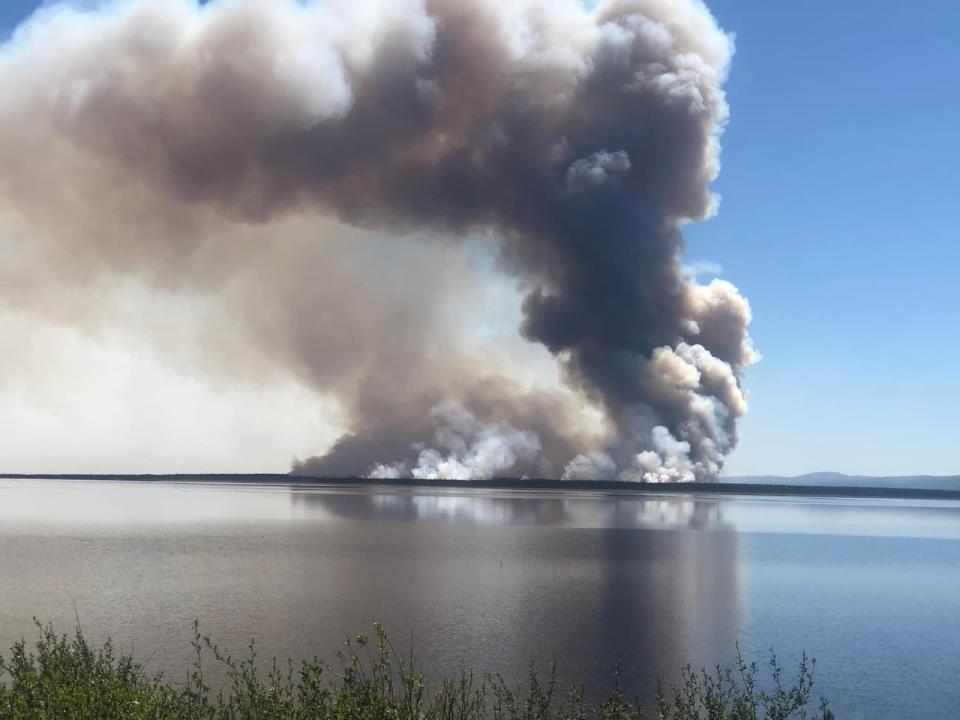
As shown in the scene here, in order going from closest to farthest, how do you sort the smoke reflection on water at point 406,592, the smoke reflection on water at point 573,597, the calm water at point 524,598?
the calm water at point 524,598 → the smoke reflection on water at point 573,597 → the smoke reflection on water at point 406,592

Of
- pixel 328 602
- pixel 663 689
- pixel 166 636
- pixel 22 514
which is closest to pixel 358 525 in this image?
pixel 22 514

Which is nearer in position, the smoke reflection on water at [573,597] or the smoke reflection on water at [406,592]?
the smoke reflection on water at [573,597]

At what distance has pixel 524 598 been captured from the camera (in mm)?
42438

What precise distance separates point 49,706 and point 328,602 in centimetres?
2365

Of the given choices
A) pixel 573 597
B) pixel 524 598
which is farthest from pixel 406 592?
pixel 573 597

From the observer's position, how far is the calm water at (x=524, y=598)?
3014 cm

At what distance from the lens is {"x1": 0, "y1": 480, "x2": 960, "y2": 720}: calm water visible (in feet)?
98.9

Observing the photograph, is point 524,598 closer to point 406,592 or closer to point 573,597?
point 573,597

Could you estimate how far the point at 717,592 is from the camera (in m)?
47.9

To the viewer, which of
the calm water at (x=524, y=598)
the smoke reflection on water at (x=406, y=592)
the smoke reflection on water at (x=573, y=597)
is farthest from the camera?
the smoke reflection on water at (x=406, y=592)

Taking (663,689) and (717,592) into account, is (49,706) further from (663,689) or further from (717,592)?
(717,592)

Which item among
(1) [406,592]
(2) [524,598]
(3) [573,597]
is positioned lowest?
(3) [573,597]

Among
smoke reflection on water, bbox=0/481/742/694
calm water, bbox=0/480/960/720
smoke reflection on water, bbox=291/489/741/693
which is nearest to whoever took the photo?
calm water, bbox=0/480/960/720

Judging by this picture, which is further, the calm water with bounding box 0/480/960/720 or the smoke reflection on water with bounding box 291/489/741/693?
the smoke reflection on water with bounding box 291/489/741/693
